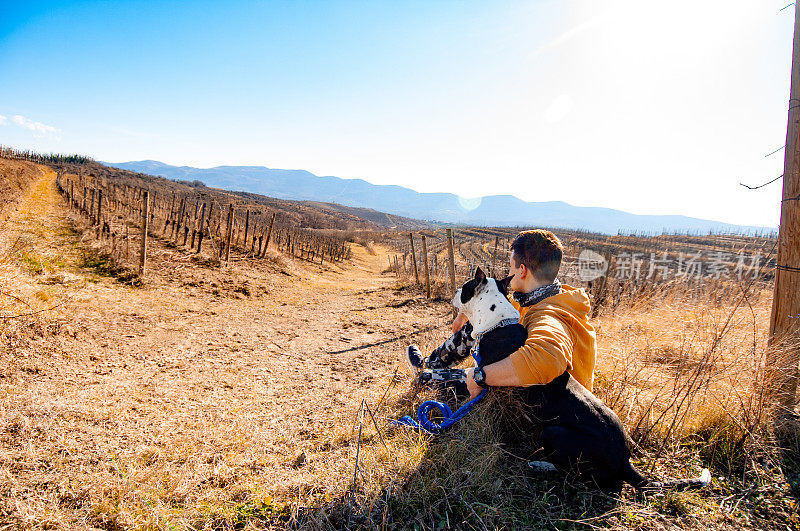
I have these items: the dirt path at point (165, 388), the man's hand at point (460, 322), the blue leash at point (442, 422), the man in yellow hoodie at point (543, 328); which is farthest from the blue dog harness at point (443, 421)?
the man's hand at point (460, 322)

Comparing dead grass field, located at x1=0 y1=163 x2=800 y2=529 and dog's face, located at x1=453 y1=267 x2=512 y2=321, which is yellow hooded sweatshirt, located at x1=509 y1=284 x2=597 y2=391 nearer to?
dog's face, located at x1=453 y1=267 x2=512 y2=321

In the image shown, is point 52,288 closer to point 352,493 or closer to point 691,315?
point 352,493

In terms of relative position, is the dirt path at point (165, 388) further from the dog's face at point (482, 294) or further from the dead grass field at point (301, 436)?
the dog's face at point (482, 294)

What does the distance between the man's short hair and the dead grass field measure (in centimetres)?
109

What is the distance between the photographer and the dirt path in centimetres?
206

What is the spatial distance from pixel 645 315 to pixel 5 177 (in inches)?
1448

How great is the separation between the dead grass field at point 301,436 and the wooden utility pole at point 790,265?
Answer: 188 mm

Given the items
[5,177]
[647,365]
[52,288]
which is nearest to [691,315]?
[647,365]

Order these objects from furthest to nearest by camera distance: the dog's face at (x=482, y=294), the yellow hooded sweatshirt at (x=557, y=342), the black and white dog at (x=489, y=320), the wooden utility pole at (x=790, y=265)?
the wooden utility pole at (x=790, y=265)
the dog's face at (x=482, y=294)
the black and white dog at (x=489, y=320)
the yellow hooded sweatshirt at (x=557, y=342)

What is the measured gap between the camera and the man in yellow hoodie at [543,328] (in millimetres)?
1705

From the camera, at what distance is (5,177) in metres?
22.2

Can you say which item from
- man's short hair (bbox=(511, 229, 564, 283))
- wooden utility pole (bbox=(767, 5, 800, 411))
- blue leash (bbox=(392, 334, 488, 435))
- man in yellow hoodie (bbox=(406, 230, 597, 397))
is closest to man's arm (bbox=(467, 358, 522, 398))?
man in yellow hoodie (bbox=(406, 230, 597, 397))

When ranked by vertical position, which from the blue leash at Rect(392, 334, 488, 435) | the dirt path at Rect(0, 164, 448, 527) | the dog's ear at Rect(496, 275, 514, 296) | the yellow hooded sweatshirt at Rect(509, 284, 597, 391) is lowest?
Result: the dirt path at Rect(0, 164, 448, 527)

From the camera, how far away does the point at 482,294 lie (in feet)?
7.24
